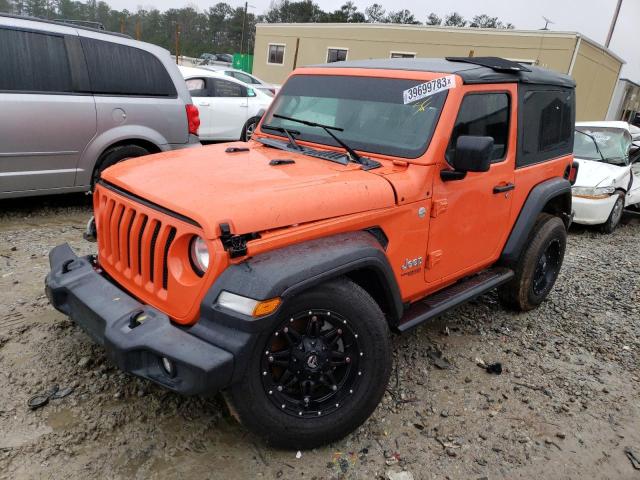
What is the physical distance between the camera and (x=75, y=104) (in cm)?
508

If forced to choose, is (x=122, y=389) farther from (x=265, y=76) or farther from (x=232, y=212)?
(x=265, y=76)

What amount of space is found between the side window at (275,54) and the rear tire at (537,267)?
27.6 m

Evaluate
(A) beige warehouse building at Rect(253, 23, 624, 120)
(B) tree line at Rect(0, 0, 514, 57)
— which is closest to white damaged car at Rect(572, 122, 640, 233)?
(A) beige warehouse building at Rect(253, 23, 624, 120)

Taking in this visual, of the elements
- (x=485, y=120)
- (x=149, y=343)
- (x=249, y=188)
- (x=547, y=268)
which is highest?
(x=485, y=120)

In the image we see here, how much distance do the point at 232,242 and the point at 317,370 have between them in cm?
79

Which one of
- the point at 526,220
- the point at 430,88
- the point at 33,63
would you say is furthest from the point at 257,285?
the point at 33,63

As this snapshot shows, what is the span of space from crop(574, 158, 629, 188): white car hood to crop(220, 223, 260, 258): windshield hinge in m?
6.88

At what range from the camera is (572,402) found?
3262 mm

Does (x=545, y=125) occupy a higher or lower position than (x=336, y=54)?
higher

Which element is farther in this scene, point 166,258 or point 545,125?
point 545,125

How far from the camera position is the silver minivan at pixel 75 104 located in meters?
4.80

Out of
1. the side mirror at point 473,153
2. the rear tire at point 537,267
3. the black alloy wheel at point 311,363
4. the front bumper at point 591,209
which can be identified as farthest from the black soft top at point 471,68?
the front bumper at point 591,209

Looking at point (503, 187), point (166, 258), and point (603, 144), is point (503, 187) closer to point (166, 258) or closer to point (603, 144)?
point (166, 258)

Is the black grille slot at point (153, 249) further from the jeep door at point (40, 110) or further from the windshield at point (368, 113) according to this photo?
the jeep door at point (40, 110)
